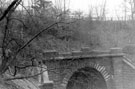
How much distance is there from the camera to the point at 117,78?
1518 cm

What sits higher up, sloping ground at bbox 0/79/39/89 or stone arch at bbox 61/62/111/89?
sloping ground at bbox 0/79/39/89

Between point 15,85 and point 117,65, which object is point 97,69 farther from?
point 15,85

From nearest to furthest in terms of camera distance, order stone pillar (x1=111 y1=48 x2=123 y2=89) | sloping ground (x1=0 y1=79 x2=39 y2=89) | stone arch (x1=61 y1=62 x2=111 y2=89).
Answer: sloping ground (x1=0 y1=79 x2=39 y2=89), stone arch (x1=61 y1=62 x2=111 y2=89), stone pillar (x1=111 y1=48 x2=123 y2=89)

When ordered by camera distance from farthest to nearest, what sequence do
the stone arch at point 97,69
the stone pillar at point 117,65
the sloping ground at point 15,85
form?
the stone pillar at point 117,65 < the stone arch at point 97,69 < the sloping ground at point 15,85

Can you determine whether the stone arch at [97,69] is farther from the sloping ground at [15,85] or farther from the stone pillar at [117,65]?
the sloping ground at [15,85]

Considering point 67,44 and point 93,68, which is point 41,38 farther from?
point 67,44

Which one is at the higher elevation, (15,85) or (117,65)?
(15,85)

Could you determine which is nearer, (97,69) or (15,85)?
(15,85)

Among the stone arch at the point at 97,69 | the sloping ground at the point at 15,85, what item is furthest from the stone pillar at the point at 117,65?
the sloping ground at the point at 15,85

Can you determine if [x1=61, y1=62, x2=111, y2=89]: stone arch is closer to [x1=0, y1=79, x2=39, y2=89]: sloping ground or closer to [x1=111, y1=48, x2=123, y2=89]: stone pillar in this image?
[x1=111, y1=48, x2=123, y2=89]: stone pillar

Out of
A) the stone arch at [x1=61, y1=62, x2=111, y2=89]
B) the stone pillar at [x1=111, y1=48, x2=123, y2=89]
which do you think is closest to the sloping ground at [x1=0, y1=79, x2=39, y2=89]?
the stone arch at [x1=61, y1=62, x2=111, y2=89]

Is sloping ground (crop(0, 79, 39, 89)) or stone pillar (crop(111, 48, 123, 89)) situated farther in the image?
stone pillar (crop(111, 48, 123, 89))

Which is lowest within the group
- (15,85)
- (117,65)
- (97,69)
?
(97,69)

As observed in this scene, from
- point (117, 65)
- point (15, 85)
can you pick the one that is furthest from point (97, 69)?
point (15, 85)
